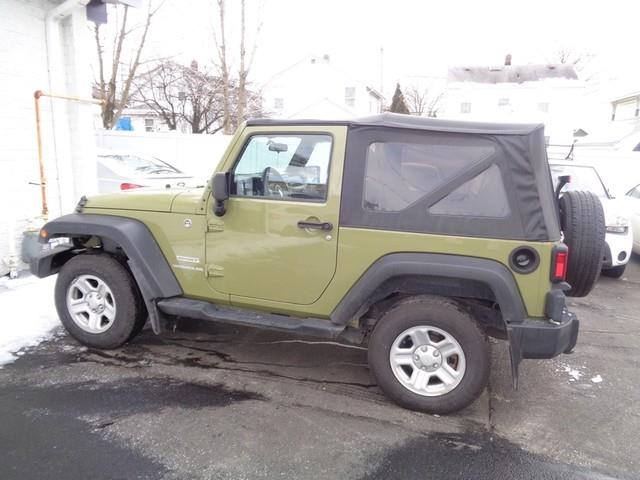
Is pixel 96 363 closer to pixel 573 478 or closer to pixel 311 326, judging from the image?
pixel 311 326

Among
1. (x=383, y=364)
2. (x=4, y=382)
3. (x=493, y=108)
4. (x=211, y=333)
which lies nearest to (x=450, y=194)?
(x=383, y=364)

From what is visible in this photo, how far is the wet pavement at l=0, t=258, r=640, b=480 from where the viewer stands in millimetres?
2713

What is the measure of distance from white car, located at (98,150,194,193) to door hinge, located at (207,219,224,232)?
5148 mm

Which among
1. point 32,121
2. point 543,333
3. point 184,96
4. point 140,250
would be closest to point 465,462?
point 543,333

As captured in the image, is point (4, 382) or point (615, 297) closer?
point (4, 382)

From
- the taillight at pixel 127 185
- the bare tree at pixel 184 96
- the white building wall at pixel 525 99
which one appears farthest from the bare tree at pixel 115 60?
the white building wall at pixel 525 99

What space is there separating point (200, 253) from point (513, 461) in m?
2.57

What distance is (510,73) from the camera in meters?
37.5

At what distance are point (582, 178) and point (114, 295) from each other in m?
7.56

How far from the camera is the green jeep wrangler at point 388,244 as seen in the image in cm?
303

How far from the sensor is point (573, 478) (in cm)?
267

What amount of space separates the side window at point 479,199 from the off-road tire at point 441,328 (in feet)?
2.04

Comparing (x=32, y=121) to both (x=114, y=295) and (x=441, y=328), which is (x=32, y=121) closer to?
(x=114, y=295)

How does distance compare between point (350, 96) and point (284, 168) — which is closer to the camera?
point (284, 168)
